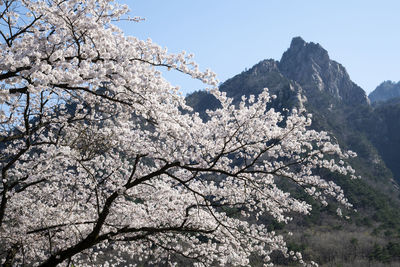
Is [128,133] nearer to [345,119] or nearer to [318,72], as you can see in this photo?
[345,119]

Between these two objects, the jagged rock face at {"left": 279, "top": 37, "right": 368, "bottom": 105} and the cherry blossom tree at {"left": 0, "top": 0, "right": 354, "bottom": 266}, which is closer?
the cherry blossom tree at {"left": 0, "top": 0, "right": 354, "bottom": 266}

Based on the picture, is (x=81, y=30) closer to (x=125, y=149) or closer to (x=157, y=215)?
(x=125, y=149)

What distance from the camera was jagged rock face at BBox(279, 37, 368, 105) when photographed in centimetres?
12214

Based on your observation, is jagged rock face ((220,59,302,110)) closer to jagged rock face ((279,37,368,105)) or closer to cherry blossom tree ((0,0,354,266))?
jagged rock face ((279,37,368,105))

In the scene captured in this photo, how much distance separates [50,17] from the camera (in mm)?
5363

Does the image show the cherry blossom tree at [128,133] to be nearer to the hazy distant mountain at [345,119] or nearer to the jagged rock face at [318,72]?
the hazy distant mountain at [345,119]

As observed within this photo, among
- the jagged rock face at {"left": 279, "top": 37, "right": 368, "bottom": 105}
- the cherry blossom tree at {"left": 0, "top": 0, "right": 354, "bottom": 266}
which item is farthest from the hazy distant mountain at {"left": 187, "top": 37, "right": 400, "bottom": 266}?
the cherry blossom tree at {"left": 0, "top": 0, "right": 354, "bottom": 266}

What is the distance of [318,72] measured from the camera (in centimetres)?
12694

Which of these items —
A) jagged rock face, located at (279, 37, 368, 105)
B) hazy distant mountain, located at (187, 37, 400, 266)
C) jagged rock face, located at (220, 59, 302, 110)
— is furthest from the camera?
jagged rock face, located at (279, 37, 368, 105)

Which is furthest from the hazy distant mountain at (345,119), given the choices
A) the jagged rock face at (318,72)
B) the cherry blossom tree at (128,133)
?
the cherry blossom tree at (128,133)

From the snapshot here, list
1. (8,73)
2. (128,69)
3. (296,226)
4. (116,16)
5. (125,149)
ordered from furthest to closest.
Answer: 1. (296,226)
2. (125,149)
3. (116,16)
4. (128,69)
5. (8,73)

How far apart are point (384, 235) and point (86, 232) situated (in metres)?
36.4

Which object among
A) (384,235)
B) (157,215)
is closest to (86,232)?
(157,215)

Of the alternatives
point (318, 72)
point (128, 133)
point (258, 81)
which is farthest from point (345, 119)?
point (128, 133)
